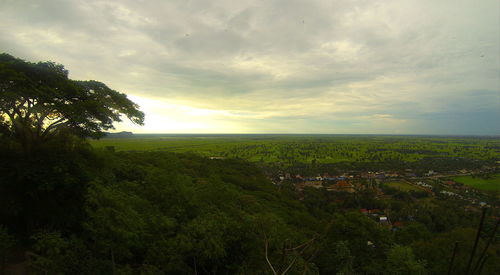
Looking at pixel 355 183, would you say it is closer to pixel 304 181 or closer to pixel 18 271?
pixel 304 181

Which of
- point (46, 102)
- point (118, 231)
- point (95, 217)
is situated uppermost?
point (46, 102)

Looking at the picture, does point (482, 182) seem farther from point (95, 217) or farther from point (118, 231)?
point (95, 217)

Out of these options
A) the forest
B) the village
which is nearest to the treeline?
the forest

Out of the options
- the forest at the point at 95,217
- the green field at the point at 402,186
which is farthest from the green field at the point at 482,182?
the forest at the point at 95,217

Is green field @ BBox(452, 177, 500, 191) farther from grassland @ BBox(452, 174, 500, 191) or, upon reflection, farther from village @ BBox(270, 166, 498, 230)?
village @ BBox(270, 166, 498, 230)

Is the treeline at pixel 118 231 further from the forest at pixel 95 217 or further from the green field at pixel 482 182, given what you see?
the green field at pixel 482 182

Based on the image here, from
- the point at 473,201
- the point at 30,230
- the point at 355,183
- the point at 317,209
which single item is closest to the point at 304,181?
the point at 355,183

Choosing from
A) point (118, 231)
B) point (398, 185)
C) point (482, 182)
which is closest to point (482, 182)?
point (482, 182)
